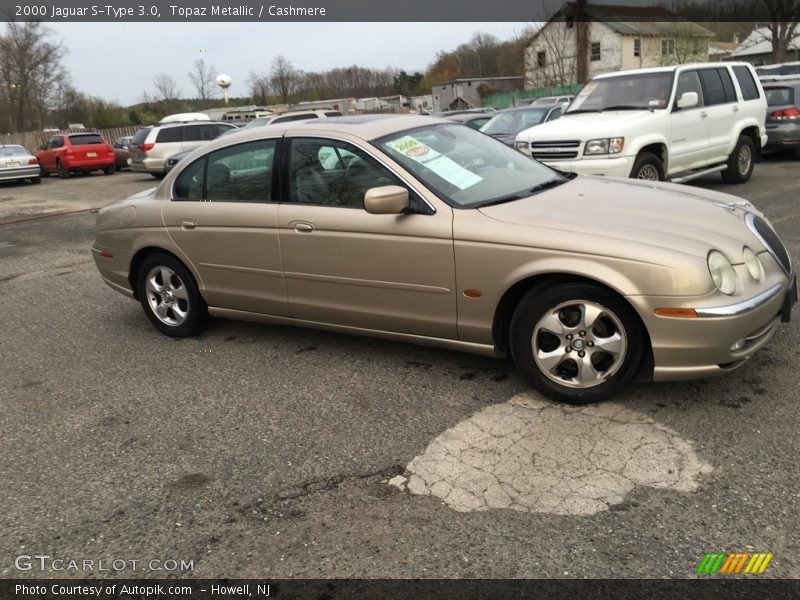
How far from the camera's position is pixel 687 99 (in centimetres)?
882

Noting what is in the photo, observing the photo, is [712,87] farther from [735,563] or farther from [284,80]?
[284,80]

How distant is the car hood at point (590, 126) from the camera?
837 centimetres

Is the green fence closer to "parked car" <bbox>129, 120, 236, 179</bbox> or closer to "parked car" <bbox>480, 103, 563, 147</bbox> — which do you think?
"parked car" <bbox>129, 120, 236, 179</bbox>

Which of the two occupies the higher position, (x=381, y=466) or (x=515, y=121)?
(x=515, y=121)

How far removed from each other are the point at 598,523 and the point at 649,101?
777 centimetres

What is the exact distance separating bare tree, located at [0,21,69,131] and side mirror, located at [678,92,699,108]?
140ft

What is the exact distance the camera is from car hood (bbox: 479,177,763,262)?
11.2 feet

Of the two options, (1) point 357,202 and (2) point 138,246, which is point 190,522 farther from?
(2) point 138,246

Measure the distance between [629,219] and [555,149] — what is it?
→ 211 inches

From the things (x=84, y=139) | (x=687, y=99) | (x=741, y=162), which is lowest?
(x=741, y=162)

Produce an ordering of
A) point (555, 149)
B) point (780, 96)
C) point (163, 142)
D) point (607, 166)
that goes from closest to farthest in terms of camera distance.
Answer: point (607, 166)
point (555, 149)
point (780, 96)
point (163, 142)

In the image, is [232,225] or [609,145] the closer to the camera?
[232,225]

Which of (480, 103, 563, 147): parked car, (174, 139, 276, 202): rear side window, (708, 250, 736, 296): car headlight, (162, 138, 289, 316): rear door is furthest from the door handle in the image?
(480, 103, 563, 147): parked car

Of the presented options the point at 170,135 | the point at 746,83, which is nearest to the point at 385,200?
the point at 746,83
